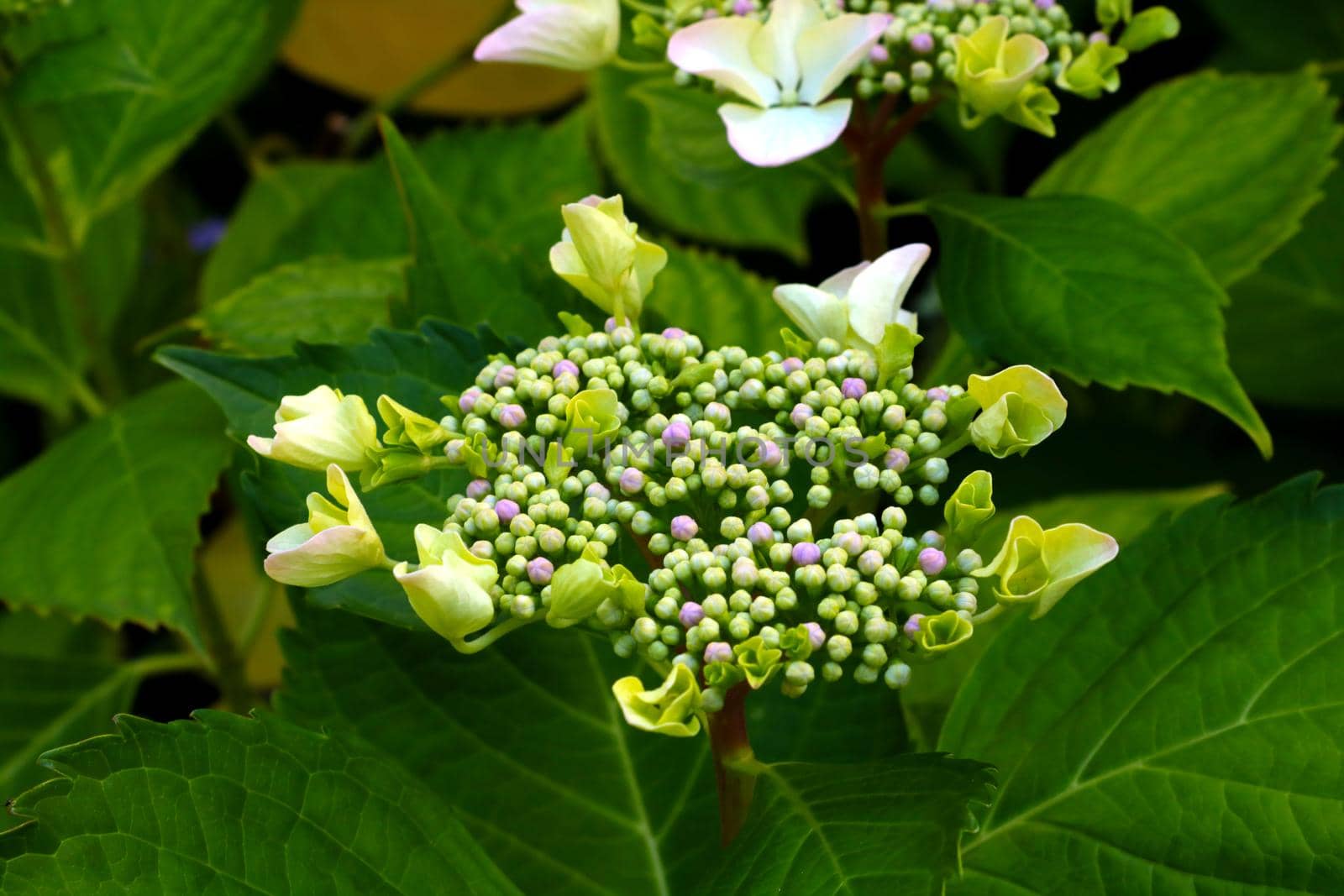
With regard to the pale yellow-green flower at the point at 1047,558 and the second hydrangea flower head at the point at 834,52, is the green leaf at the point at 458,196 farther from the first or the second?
the pale yellow-green flower at the point at 1047,558

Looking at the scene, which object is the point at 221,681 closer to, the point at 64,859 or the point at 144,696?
the point at 144,696

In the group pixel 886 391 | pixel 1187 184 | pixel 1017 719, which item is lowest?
pixel 1017 719

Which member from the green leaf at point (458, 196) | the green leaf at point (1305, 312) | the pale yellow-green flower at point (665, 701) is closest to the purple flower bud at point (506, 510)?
the pale yellow-green flower at point (665, 701)

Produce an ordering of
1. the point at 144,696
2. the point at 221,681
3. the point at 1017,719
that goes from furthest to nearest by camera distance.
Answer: the point at 144,696 → the point at 221,681 → the point at 1017,719

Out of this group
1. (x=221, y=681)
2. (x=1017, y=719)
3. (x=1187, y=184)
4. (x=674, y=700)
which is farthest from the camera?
(x=221, y=681)

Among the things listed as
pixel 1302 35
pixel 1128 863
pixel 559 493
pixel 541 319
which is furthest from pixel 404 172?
pixel 1302 35

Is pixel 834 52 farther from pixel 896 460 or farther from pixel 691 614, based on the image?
pixel 691 614

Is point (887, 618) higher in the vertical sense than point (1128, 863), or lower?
higher

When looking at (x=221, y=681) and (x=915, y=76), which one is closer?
(x=915, y=76)

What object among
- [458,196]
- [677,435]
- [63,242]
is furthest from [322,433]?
[458,196]
